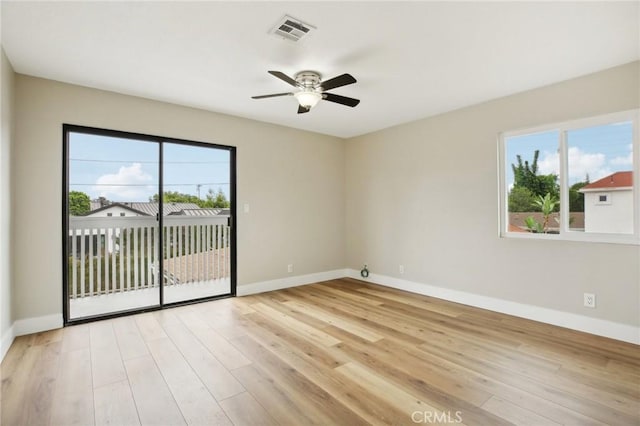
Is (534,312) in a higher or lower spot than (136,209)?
lower

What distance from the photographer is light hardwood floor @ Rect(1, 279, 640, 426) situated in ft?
6.03

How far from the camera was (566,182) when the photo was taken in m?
3.24

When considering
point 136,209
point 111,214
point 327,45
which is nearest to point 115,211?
point 111,214

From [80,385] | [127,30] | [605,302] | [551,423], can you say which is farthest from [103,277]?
[605,302]

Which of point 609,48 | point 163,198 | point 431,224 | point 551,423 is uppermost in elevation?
point 609,48

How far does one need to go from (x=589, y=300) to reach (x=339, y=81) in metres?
3.18

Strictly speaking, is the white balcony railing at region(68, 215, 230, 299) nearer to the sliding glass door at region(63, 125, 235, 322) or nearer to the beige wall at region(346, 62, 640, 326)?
the sliding glass door at region(63, 125, 235, 322)

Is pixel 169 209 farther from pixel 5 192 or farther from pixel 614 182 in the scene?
pixel 614 182

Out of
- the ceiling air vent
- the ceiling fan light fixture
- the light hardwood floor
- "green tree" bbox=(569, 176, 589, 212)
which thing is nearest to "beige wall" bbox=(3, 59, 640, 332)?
"green tree" bbox=(569, 176, 589, 212)

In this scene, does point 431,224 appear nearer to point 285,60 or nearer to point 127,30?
point 285,60

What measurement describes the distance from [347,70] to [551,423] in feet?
9.89

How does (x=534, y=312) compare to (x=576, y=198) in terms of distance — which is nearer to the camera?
(x=576, y=198)

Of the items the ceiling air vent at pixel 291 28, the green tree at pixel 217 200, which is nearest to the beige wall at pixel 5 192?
the green tree at pixel 217 200

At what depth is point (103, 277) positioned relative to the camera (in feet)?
12.7
